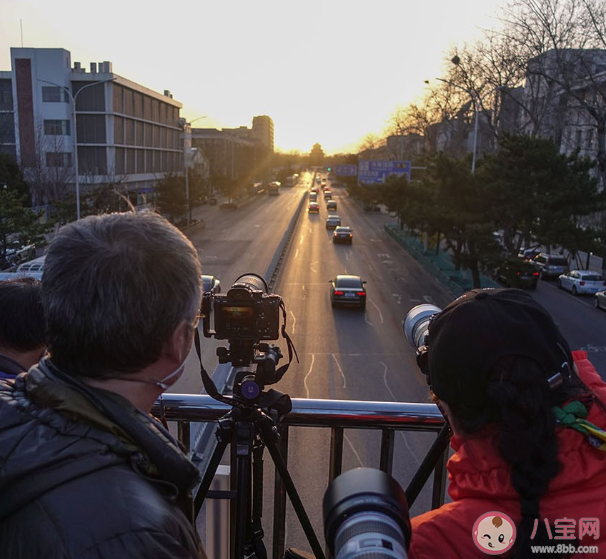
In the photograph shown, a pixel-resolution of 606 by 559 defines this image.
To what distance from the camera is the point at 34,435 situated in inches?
41.9

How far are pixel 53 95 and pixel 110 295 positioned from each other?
51.6m

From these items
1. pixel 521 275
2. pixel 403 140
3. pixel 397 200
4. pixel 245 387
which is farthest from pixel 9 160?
pixel 403 140

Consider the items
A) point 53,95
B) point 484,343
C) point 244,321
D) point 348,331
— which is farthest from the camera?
point 53,95

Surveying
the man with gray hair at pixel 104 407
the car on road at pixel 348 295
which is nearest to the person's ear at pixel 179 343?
the man with gray hair at pixel 104 407

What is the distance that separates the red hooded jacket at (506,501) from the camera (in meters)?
1.19

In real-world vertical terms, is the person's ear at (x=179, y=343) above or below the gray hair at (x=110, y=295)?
below

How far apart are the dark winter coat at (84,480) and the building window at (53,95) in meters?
51.1

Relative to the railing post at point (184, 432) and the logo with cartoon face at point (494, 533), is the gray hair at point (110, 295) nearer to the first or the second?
the logo with cartoon face at point (494, 533)

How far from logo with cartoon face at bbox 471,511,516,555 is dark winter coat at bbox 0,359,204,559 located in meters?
0.56

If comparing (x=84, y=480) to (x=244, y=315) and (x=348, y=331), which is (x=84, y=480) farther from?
(x=348, y=331)

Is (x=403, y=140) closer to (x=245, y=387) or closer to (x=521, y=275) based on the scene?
(x=521, y=275)

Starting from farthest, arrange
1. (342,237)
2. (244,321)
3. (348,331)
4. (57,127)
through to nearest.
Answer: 1. (57,127)
2. (342,237)
3. (348,331)
4. (244,321)

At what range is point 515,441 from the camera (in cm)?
123

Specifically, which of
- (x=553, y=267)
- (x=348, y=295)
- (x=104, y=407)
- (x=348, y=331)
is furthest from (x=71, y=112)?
(x=104, y=407)
